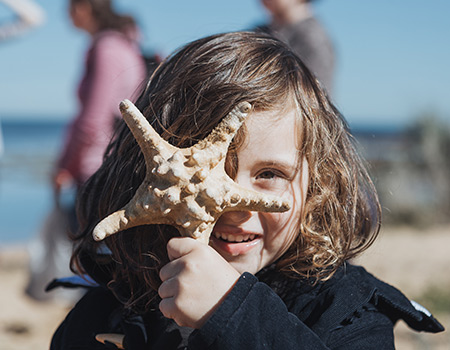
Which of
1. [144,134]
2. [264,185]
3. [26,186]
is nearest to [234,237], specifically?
[264,185]

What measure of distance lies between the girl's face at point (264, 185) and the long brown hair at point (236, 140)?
36 mm

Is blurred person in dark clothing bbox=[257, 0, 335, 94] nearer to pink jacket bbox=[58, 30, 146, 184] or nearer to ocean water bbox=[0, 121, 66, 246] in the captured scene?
pink jacket bbox=[58, 30, 146, 184]

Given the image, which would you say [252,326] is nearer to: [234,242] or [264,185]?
[234,242]

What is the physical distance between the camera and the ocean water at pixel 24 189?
444 inches

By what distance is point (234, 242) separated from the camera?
1.34m

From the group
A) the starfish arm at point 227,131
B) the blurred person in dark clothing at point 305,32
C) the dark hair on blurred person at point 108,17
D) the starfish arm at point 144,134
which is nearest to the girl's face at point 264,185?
the starfish arm at point 227,131

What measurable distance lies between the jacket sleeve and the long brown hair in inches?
9.6

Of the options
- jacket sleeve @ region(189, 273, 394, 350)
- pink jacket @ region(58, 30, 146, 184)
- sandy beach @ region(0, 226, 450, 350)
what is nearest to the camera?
jacket sleeve @ region(189, 273, 394, 350)

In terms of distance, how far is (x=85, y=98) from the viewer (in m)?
3.14

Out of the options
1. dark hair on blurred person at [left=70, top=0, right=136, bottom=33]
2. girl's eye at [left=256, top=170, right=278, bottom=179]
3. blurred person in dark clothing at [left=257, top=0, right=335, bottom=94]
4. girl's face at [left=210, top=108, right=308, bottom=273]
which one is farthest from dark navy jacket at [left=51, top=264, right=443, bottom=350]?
dark hair on blurred person at [left=70, top=0, right=136, bottom=33]

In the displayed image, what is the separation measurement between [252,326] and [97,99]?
7.43 ft

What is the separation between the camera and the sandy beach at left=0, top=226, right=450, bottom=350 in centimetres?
416

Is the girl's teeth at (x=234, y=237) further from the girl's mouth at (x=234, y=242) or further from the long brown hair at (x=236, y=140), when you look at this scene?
the long brown hair at (x=236, y=140)

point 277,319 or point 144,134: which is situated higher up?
point 144,134
